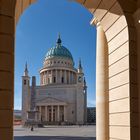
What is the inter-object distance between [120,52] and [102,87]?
1379 millimetres

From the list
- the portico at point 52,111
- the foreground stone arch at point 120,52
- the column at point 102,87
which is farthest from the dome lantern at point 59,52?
the foreground stone arch at point 120,52

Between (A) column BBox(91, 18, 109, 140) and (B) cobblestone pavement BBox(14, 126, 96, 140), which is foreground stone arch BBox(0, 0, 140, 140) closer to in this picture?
(A) column BBox(91, 18, 109, 140)

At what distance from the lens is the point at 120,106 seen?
7.62 meters

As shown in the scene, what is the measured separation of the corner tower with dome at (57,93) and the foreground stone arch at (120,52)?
113 metres

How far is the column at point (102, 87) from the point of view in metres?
8.64

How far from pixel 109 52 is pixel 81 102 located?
385 feet

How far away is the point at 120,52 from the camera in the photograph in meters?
7.87

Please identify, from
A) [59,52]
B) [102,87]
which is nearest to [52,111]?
[59,52]

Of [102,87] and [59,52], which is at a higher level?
[59,52]

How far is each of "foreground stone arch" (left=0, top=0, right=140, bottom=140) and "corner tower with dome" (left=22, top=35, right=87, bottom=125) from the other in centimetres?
11250

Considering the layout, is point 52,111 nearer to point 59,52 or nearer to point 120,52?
point 59,52

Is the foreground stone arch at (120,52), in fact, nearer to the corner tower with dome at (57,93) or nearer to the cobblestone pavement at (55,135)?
the cobblestone pavement at (55,135)
